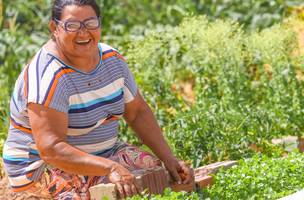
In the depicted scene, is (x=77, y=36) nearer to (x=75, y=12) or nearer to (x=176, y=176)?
(x=75, y=12)

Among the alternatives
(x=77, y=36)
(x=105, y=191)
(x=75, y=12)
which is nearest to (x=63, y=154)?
(x=105, y=191)

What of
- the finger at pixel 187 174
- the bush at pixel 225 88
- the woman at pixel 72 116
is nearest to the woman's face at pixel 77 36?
the woman at pixel 72 116

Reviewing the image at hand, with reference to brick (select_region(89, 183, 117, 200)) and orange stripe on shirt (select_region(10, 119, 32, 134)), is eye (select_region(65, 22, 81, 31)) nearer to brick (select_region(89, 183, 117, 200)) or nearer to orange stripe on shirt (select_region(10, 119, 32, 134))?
orange stripe on shirt (select_region(10, 119, 32, 134))

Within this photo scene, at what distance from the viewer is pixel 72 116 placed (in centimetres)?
494

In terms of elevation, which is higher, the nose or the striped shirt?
the nose

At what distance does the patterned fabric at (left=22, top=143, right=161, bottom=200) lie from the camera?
16.2 feet

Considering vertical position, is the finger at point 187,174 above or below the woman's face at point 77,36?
below

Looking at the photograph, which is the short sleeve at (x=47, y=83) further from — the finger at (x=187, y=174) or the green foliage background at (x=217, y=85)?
the green foliage background at (x=217, y=85)

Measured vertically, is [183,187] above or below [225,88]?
below

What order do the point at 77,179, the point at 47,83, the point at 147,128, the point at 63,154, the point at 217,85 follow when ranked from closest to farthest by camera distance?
the point at 63,154 < the point at 47,83 < the point at 77,179 < the point at 147,128 < the point at 217,85

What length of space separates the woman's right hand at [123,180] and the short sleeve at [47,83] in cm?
42

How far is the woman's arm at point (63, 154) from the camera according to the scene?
4.62 meters

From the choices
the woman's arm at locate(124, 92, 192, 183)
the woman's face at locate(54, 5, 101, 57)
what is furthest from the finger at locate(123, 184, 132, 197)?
the woman's face at locate(54, 5, 101, 57)

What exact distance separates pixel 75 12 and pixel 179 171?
981 millimetres
